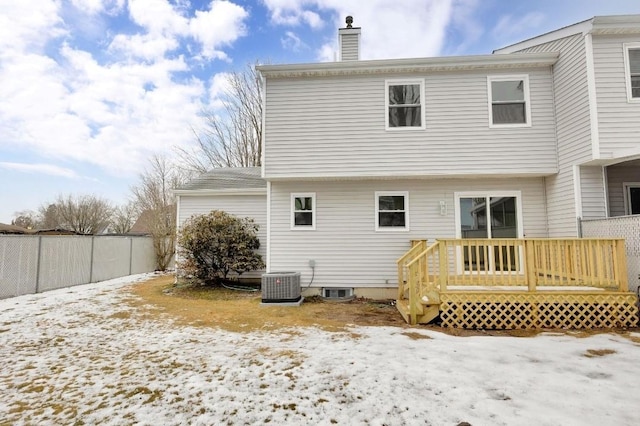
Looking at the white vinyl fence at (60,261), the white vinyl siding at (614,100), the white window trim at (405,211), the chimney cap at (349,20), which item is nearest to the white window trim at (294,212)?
the white window trim at (405,211)

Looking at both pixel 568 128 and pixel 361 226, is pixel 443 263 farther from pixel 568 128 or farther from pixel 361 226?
pixel 568 128

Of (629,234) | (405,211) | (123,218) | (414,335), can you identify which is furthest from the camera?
(123,218)

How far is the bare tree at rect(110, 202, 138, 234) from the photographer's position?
30.5 meters

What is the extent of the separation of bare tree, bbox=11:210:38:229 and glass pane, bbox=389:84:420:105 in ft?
144

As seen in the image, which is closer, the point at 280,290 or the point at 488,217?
the point at 280,290

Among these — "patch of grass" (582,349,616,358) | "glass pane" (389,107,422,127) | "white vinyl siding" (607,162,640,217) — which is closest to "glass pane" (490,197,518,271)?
"white vinyl siding" (607,162,640,217)

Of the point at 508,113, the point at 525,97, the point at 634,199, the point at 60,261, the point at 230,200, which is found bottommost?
the point at 60,261

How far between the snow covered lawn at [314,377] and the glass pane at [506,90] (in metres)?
5.55

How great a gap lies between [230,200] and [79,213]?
31580mm

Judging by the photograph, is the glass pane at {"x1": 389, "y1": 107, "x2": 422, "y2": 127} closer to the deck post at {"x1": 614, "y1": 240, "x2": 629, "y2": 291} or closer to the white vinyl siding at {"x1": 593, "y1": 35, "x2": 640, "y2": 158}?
the white vinyl siding at {"x1": 593, "y1": 35, "x2": 640, "y2": 158}

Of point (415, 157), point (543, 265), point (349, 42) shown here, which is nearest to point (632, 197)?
point (543, 265)

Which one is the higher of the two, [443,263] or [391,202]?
[391,202]

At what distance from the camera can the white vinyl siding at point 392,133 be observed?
292 inches

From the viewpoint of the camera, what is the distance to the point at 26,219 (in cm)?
3619
